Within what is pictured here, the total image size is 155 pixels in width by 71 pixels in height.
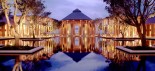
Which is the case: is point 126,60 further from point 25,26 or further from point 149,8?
point 25,26

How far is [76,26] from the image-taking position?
288 feet

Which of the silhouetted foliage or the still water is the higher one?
the silhouetted foliage

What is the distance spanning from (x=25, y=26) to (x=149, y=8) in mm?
51721

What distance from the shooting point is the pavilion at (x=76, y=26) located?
282 feet

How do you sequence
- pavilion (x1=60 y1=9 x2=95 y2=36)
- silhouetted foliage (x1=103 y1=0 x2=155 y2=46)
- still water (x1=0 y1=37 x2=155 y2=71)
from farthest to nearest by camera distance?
1. pavilion (x1=60 y1=9 x2=95 y2=36)
2. silhouetted foliage (x1=103 y1=0 x2=155 y2=46)
3. still water (x1=0 y1=37 x2=155 y2=71)

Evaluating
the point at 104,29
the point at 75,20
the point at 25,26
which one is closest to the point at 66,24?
the point at 75,20

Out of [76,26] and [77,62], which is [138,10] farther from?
[76,26]

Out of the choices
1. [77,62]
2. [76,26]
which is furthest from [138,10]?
[76,26]

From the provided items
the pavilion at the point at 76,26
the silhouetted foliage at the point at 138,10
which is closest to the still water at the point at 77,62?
the silhouetted foliage at the point at 138,10

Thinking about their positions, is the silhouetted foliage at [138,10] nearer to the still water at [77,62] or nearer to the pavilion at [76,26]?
the still water at [77,62]

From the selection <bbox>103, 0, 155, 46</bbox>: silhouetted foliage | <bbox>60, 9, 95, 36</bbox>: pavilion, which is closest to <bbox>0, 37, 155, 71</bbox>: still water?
<bbox>103, 0, 155, 46</bbox>: silhouetted foliage

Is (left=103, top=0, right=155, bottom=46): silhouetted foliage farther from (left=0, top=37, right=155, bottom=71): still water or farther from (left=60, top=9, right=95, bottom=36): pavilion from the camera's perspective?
(left=60, top=9, right=95, bottom=36): pavilion

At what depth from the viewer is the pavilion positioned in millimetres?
85812

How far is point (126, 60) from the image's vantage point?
15695 millimetres
